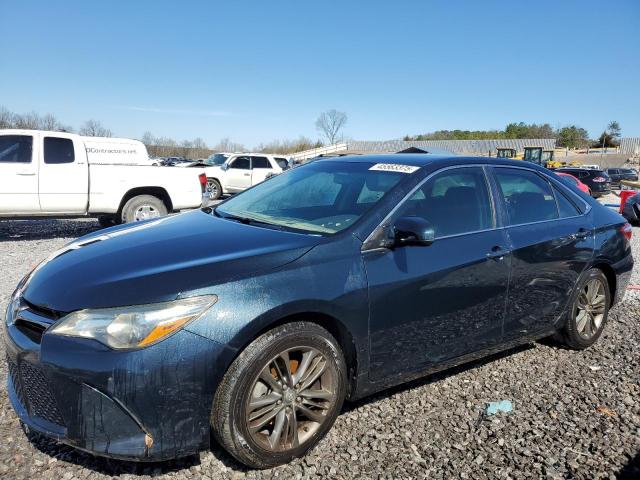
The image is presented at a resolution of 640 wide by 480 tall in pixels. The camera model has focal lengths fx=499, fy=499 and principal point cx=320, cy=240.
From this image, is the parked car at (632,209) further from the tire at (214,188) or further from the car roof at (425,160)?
the tire at (214,188)

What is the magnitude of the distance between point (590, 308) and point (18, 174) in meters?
8.73

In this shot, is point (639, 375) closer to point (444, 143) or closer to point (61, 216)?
point (61, 216)

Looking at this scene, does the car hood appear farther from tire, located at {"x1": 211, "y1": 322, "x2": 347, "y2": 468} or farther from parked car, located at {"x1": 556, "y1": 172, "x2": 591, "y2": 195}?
parked car, located at {"x1": 556, "y1": 172, "x2": 591, "y2": 195}

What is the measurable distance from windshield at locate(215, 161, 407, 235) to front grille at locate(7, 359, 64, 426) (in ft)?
4.84

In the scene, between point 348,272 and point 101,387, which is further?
point 348,272

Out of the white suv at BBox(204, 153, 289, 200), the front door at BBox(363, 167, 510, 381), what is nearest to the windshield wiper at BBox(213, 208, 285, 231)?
the front door at BBox(363, 167, 510, 381)

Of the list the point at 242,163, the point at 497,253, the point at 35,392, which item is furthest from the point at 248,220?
the point at 242,163

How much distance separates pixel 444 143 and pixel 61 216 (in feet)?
252

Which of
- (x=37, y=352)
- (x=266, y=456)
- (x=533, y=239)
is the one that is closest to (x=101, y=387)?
(x=37, y=352)

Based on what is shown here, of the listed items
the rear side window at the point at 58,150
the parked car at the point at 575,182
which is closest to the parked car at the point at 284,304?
the parked car at the point at 575,182

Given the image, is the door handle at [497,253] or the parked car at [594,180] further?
the parked car at [594,180]

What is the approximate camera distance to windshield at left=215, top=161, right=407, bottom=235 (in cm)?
307

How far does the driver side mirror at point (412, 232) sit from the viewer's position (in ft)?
9.04

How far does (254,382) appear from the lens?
2365 mm
